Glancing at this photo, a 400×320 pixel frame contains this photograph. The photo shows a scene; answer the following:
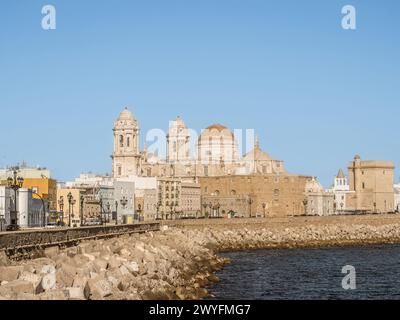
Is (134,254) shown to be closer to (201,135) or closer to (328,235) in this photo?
(328,235)

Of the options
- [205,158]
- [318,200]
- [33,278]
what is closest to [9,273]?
[33,278]

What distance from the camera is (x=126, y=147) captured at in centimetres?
13000

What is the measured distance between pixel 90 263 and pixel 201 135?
111 m

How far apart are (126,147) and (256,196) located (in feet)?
74.3

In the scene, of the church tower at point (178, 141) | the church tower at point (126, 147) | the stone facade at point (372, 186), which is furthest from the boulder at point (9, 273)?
the stone facade at point (372, 186)

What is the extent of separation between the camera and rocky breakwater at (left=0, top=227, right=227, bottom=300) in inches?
913

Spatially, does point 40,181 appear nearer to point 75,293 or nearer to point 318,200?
point 75,293

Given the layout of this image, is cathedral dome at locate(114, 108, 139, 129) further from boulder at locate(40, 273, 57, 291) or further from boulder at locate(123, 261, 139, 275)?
boulder at locate(40, 273, 57, 291)

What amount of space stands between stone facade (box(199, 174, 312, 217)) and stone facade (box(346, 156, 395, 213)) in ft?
81.3

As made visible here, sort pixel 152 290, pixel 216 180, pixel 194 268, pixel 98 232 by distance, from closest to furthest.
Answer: pixel 152 290 → pixel 194 268 → pixel 98 232 → pixel 216 180

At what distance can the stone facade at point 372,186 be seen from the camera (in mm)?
148250

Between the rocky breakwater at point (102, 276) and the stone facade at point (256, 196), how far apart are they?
81.5 m
